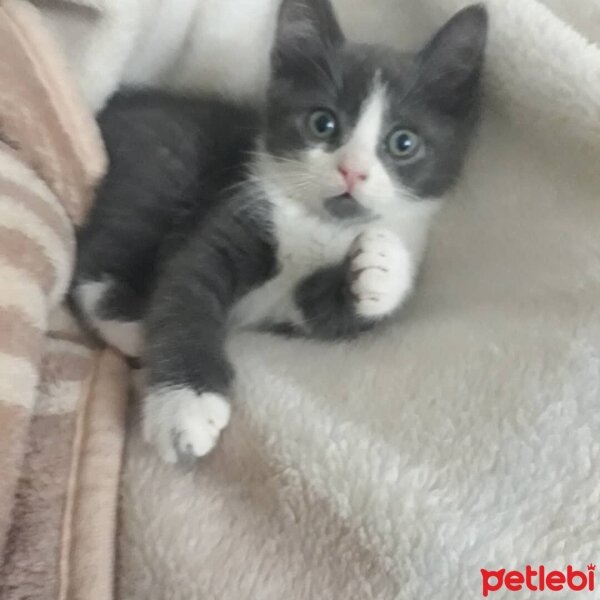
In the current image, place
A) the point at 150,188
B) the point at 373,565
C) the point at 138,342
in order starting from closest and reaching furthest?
1. the point at 373,565
2. the point at 138,342
3. the point at 150,188

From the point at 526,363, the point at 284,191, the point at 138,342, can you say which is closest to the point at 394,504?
the point at 526,363

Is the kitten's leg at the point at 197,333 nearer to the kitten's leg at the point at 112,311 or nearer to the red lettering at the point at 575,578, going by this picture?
the kitten's leg at the point at 112,311

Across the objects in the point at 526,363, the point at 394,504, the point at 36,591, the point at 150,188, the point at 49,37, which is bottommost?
the point at 36,591

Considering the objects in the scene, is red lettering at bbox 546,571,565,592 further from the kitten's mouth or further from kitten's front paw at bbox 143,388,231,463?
the kitten's mouth

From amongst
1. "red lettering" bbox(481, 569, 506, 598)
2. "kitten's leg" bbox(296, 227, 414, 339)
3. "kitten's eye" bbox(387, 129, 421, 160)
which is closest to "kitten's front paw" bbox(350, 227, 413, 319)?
"kitten's leg" bbox(296, 227, 414, 339)

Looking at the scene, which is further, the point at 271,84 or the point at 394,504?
the point at 271,84

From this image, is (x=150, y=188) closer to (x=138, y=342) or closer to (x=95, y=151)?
(x=95, y=151)
